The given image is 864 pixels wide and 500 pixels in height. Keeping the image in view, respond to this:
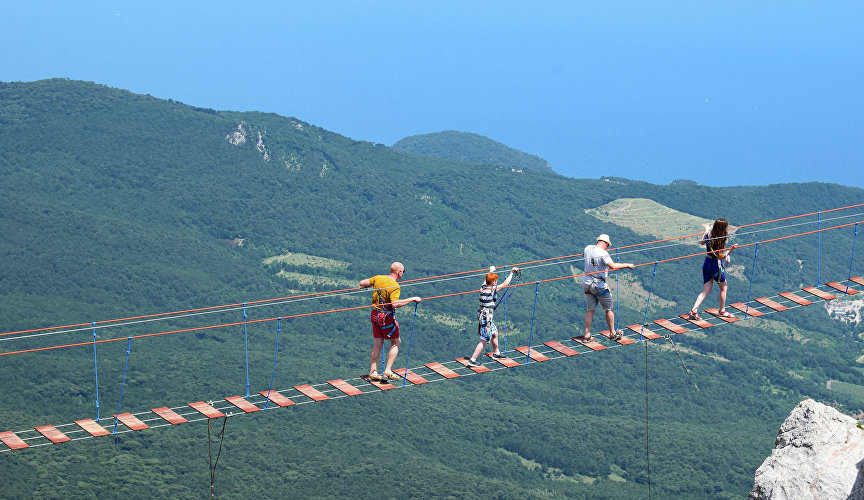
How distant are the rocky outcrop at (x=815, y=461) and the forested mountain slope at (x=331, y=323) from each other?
5141 centimetres

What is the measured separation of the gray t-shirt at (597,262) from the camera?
2453 centimetres

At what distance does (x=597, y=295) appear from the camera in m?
25.3

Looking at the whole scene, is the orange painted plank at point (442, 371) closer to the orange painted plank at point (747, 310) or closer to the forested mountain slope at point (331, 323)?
the orange painted plank at point (747, 310)

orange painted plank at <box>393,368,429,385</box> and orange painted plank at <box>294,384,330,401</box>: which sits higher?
orange painted plank at <box>393,368,429,385</box>

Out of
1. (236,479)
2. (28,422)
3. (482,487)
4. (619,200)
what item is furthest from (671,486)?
(619,200)

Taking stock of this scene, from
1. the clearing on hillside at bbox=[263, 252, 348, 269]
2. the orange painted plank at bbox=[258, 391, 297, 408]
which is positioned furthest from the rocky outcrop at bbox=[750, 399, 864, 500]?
the clearing on hillside at bbox=[263, 252, 348, 269]

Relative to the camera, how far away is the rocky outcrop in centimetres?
2355

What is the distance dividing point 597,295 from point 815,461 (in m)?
5.83

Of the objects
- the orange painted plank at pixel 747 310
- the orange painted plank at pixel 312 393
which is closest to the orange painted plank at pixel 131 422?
the orange painted plank at pixel 312 393

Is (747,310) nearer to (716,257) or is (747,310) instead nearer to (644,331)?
(716,257)

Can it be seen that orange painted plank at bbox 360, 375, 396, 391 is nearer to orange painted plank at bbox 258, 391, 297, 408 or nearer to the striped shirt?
orange painted plank at bbox 258, 391, 297, 408

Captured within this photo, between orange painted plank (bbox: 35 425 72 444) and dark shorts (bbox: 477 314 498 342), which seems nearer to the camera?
orange painted plank (bbox: 35 425 72 444)

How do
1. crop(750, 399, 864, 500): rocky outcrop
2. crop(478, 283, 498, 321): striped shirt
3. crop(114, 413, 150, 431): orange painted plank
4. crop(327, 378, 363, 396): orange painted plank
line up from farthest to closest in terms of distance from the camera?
crop(478, 283, 498, 321): striped shirt < crop(750, 399, 864, 500): rocky outcrop < crop(327, 378, 363, 396): orange painted plank < crop(114, 413, 150, 431): orange painted plank

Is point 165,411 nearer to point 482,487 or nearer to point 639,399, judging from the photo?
point 482,487
